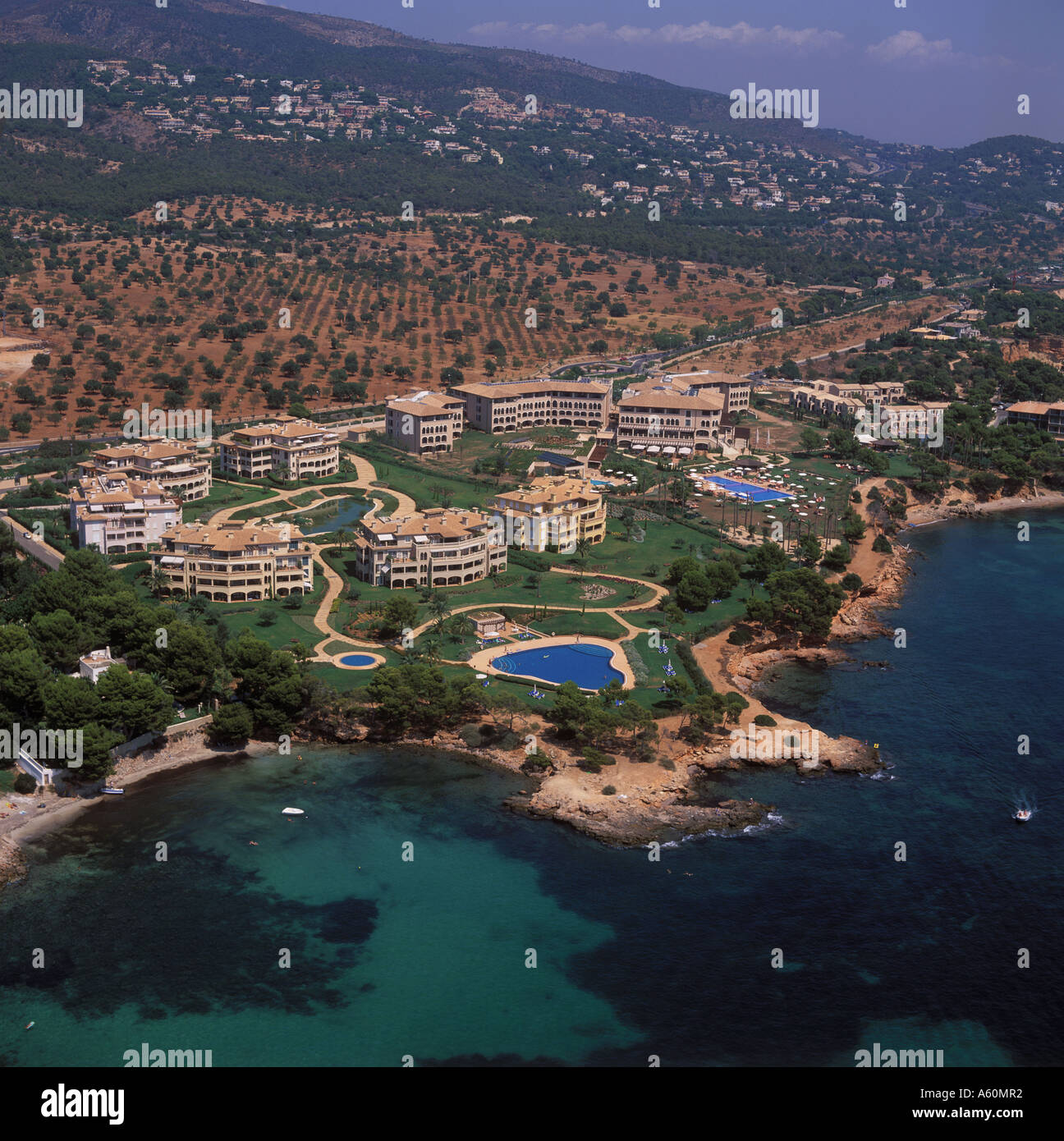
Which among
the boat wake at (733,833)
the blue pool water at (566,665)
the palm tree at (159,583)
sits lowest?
the boat wake at (733,833)

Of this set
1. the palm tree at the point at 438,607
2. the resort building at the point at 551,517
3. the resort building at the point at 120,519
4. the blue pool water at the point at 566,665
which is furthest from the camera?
the resort building at the point at 551,517

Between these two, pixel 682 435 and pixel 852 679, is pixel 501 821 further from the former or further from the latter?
pixel 682 435

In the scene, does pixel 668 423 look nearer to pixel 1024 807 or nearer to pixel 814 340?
pixel 814 340

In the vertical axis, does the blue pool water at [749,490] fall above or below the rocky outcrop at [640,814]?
above

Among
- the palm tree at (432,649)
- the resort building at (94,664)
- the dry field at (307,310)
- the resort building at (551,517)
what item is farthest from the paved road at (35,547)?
the dry field at (307,310)

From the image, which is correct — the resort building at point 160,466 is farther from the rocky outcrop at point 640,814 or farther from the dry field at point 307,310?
the rocky outcrop at point 640,814

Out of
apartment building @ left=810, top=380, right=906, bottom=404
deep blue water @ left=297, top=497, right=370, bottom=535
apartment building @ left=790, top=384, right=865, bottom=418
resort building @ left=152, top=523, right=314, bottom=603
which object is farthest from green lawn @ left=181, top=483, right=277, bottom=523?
apartment building @ left=810, top=380, right=906, bottom=404

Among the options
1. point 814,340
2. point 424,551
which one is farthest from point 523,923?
point 814,340
